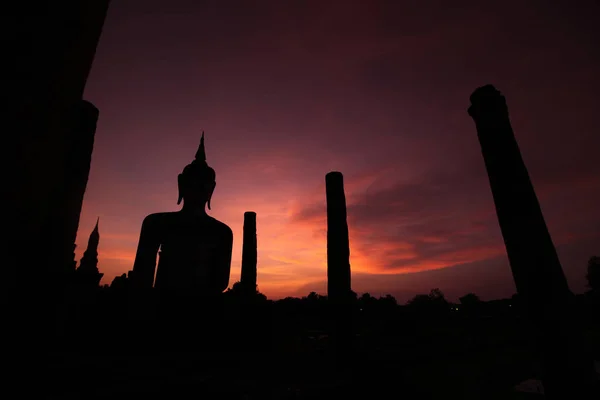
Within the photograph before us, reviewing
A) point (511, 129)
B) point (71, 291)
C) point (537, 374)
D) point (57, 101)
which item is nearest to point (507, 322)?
point (537, 374)

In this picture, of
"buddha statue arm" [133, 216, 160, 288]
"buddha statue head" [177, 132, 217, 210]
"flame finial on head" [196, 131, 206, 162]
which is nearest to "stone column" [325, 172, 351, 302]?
"buddha statue head" [177, 132, 217, 210]

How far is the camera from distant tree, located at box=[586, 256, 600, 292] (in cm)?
3876

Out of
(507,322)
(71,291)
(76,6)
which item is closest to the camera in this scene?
(76,6)

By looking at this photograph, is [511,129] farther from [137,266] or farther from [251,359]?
[137,266]

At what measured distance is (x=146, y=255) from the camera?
7613 millimetres

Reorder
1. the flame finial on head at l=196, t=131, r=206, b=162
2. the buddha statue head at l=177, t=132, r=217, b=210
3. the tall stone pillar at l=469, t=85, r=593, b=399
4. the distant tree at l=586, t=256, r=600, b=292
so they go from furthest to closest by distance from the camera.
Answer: the distant tree at l=586, t=256, r=600, b=292, the flame finial on head at l=196, t=131, r=206, b=162, the buddha statue head at l=177, t=132, r=217, b=210, the tall stone pillar at l=469, t=85, r=593, b=399

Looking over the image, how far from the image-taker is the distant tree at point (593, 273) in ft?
127

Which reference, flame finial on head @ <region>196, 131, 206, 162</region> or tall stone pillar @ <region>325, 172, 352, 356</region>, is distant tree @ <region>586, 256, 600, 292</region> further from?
flame finial on head @ <region>196, 131, 206, 162</region>

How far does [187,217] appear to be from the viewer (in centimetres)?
826

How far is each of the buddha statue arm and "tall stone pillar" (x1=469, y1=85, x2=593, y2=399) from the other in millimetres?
7491

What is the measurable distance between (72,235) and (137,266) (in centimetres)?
267

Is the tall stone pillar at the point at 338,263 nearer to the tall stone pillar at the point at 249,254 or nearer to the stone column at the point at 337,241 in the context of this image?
the stone column at the point at 337,241

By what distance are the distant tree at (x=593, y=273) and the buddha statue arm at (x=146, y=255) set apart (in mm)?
52025

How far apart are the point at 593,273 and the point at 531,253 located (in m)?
51.8
